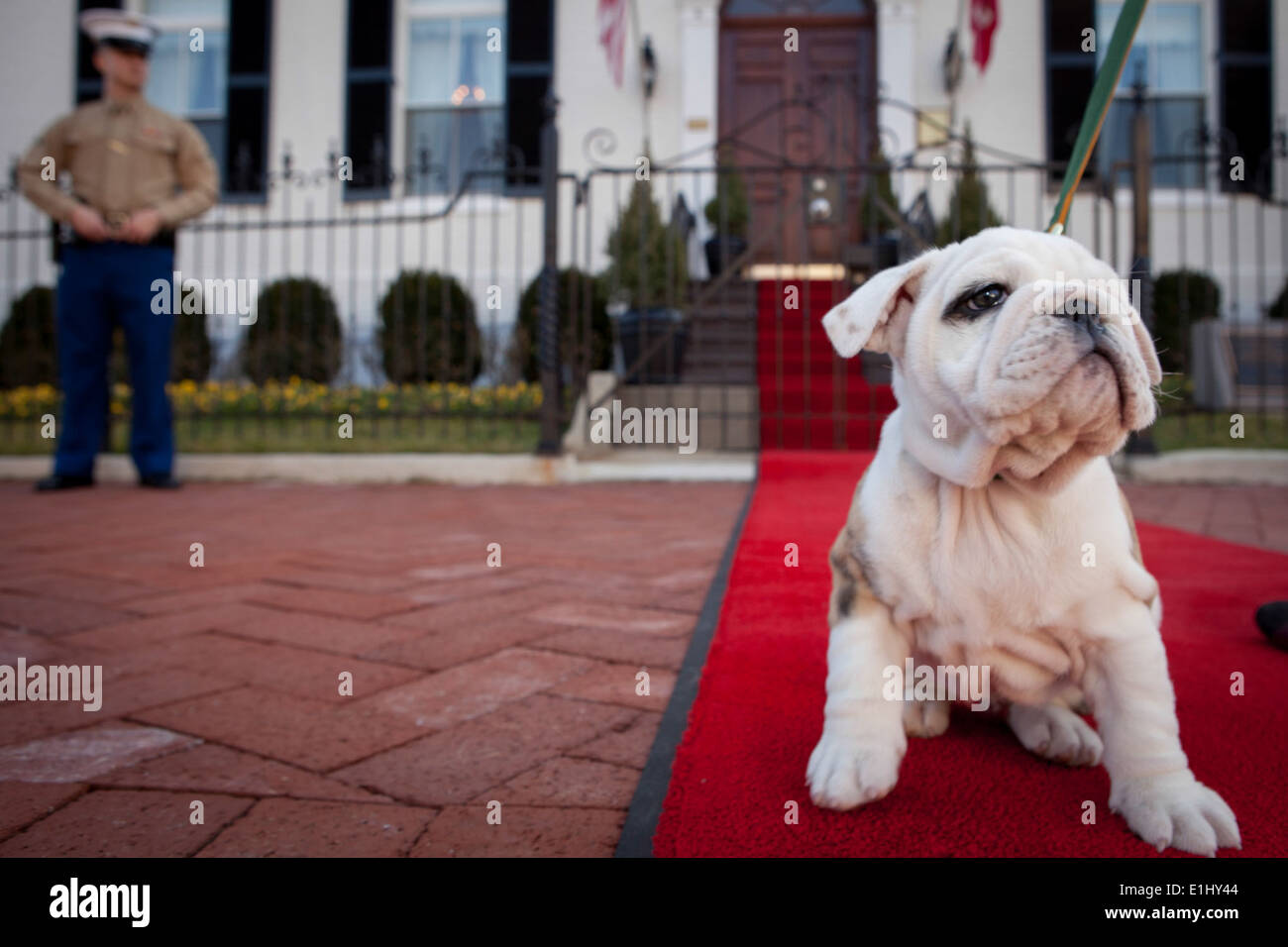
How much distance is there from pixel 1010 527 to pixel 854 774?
0.37m

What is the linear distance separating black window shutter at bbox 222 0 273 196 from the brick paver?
7.52 meters

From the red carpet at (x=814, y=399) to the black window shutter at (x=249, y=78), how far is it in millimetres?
6499

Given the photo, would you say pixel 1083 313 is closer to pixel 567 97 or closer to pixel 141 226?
pixel 141 226

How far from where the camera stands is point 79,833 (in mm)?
1182

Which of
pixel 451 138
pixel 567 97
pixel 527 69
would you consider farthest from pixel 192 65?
pixel 567 97

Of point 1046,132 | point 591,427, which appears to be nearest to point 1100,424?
point 591,427

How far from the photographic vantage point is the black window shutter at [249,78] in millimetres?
10086

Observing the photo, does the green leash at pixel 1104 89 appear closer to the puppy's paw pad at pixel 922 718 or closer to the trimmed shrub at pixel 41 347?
the puppy's paw pad at pixel 922 718

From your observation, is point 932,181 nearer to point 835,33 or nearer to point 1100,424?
point 835,33

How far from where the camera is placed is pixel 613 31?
325 inches

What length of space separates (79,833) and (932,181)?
9.50 m

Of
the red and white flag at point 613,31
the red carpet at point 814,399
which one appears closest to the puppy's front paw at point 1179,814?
the red carpet at point 814,399

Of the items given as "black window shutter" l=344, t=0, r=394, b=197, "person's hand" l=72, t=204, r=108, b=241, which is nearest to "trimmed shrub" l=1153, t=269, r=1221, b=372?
"black window shutter" l=344, t=0, r=394, b=197

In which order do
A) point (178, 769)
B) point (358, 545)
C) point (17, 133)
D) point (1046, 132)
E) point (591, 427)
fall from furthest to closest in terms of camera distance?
point (17, 133), point (1046, 132), point (591, 427), point (358, 545), point (178, 769)
